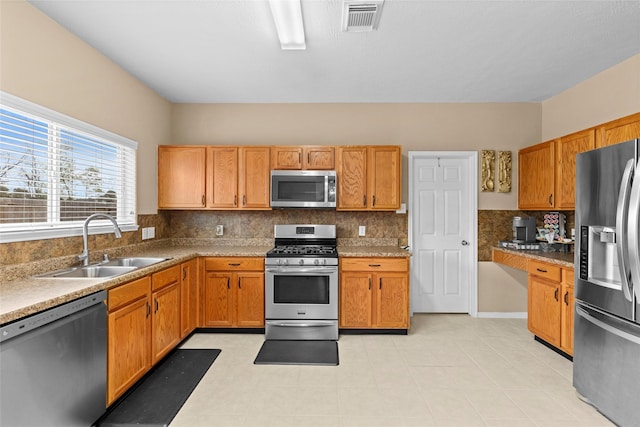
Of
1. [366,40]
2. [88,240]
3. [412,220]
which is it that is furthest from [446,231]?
[88,240]

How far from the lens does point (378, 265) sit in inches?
139

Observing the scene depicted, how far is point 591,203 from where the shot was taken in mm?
2262

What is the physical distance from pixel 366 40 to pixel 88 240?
2870mm

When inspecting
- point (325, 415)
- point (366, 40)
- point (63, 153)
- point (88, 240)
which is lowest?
point (325, 415)

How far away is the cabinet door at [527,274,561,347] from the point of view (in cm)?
302

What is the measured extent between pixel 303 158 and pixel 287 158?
0.63 feet

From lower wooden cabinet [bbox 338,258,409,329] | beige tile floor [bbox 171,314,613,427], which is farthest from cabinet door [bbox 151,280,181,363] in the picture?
lower wooden cabinet [bbox 338,258,409,329]

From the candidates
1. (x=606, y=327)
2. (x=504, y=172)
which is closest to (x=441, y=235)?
(x=504, y=172)

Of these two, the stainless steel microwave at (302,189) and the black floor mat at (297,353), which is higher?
the stainless steel microwave at (302,189)

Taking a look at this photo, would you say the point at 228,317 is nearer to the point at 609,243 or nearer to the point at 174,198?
the point at 174,198

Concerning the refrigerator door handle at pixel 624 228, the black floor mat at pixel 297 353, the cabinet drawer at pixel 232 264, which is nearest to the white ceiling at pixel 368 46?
the refrigerator door handle at pixel 624 228

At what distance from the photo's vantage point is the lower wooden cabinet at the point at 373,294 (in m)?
3.54

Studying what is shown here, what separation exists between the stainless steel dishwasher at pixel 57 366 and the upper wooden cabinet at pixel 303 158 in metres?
2.30

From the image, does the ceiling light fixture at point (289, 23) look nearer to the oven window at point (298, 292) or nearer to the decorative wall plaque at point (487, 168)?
the oven window at point (298, 292)
